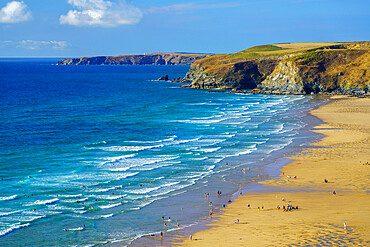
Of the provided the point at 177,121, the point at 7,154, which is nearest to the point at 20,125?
the point at 7,154

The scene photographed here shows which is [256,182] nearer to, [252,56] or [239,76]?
[239,76]

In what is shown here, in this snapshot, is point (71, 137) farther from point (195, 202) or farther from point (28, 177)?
point (195, 202)

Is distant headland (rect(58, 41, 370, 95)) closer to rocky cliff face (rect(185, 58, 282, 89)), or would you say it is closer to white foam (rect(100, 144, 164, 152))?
rocky cliff face (rect(185, 58, 282, 89))

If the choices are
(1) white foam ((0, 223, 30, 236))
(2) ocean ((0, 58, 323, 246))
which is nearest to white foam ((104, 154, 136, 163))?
(2) ocean ((0, 58, 323, 246))

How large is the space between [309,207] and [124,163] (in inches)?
962

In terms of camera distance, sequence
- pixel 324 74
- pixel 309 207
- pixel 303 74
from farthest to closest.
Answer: pixel 303 74, pixel 324 74, pixel 309 207

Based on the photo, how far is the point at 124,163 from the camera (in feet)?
177

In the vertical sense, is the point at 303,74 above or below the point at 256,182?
above

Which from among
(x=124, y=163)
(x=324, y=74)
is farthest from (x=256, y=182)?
(x=324, y=74)

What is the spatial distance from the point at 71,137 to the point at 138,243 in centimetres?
3933

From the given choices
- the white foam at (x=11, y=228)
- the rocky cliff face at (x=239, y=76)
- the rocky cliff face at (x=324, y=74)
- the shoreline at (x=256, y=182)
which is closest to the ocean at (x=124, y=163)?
the white foam at (x=11, y=228)

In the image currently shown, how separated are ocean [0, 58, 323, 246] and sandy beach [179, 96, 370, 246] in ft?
9.66

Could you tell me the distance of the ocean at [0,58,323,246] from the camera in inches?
1430

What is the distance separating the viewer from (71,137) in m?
68.1
